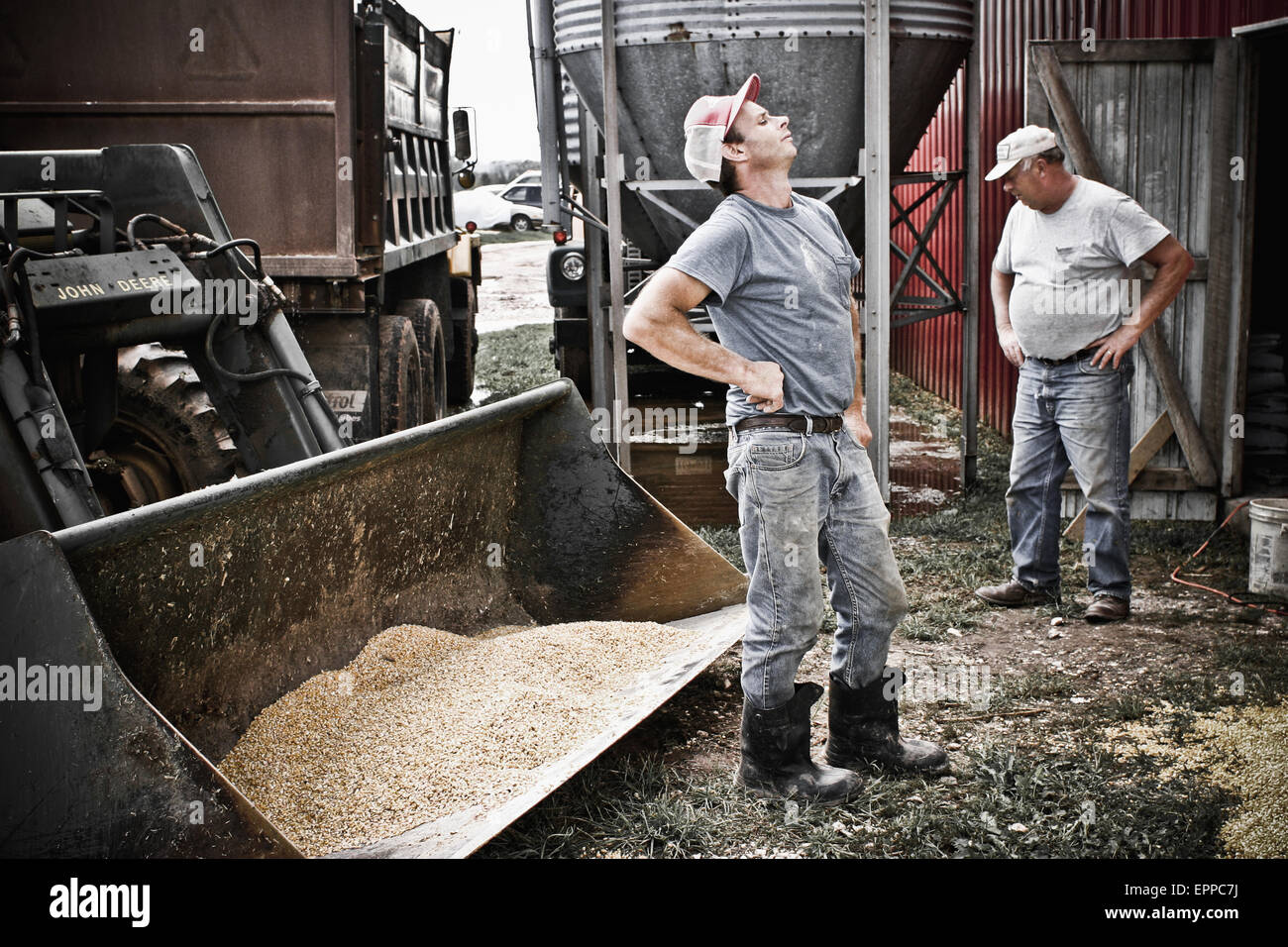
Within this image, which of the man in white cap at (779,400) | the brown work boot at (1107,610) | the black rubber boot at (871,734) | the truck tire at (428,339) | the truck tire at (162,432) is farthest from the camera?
the truck tire at (428,339)

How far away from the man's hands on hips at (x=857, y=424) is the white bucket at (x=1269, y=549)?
2.88 metres

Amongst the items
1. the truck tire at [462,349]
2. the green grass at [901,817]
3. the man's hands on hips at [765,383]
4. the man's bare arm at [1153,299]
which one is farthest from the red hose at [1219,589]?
the truck tire at [462,349]

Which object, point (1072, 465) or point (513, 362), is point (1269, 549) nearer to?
point (1072, 465)

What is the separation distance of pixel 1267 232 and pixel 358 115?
6.14m

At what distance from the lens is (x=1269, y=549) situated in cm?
577

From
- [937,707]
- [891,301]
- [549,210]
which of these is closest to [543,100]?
[549,210]

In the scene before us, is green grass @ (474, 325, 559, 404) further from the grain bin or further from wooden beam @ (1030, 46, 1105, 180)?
wooden beam @ (1030, 46, 1105, 180)

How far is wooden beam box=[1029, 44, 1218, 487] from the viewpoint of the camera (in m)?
6.88

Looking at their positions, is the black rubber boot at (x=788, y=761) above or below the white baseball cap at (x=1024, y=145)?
below

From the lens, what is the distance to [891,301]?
7844mm

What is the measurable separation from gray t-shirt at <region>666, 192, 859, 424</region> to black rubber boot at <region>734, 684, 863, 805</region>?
847 millimetres

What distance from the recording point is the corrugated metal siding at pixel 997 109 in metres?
7.06

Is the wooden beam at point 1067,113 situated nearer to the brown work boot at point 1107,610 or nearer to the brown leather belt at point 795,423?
the brown work boot at point 1107,610

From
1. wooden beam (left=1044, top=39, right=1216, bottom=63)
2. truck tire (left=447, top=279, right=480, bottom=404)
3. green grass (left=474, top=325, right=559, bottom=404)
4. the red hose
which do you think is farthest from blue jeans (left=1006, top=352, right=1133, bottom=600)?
truck tire (left=447, top=279, right=480, bottom=404)
